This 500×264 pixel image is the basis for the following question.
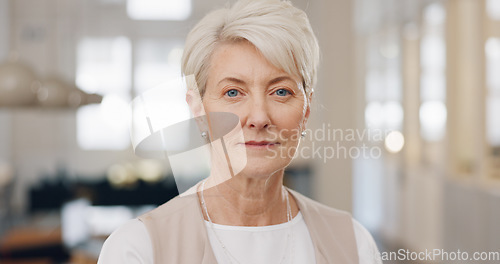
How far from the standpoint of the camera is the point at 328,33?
0.88m

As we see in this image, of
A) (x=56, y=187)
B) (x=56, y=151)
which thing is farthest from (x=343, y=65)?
(x=56, y=151)

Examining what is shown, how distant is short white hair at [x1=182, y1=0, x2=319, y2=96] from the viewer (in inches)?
25.0

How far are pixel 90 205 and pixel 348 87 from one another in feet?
12.2

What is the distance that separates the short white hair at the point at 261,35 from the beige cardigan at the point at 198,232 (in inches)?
6.4

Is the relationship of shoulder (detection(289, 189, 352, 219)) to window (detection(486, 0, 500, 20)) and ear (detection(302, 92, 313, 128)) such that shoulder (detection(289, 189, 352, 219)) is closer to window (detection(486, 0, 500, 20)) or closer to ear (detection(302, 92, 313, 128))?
ear (detection(302, 92, 313, 128))

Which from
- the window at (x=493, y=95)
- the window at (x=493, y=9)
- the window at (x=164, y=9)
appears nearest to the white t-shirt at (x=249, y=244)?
the window at (x=164, y=9)

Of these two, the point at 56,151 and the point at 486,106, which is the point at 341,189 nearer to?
the point at 486,106

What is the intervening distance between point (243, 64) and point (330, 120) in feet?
0.60

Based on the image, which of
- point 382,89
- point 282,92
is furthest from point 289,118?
point 382,89

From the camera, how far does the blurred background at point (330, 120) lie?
2.73ft

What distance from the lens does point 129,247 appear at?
661 millimetres

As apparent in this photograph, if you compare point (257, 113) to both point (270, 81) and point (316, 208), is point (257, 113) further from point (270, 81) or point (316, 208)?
point (316, 208)

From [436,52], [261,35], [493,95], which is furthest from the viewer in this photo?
[436,52]

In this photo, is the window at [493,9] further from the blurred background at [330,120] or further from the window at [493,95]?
the window at [493,95]
